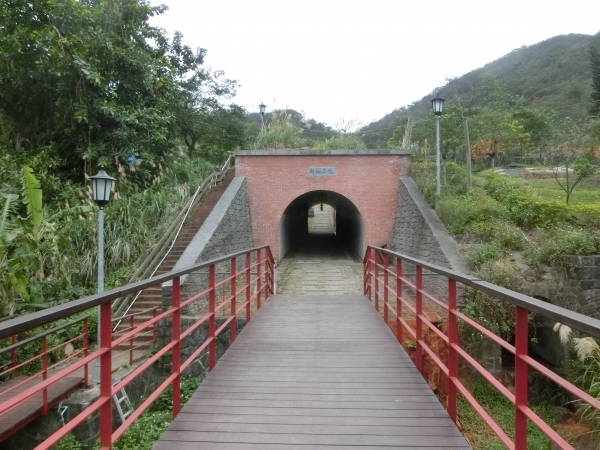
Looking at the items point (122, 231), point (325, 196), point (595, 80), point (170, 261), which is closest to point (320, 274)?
point (170, 261)

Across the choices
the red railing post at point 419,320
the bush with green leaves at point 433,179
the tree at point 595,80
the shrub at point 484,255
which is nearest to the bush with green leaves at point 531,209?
the bush with green leaves at point 433,179

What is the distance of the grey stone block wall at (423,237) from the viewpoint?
823cm

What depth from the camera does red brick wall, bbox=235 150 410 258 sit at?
41.4 ft

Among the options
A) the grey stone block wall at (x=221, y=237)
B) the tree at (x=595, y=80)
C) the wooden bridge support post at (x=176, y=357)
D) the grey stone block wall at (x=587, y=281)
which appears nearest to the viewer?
the wooden bridge support post at (x=176, y=357)

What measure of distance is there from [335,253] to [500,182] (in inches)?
285

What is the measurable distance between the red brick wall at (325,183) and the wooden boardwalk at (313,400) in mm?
8023

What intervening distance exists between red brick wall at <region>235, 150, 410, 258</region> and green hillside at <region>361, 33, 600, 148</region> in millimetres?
12591

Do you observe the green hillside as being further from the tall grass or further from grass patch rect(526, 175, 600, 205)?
the tall grass

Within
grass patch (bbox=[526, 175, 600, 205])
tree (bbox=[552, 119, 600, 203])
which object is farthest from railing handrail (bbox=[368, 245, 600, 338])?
tree (bbox=[552, 119, 600, 203])

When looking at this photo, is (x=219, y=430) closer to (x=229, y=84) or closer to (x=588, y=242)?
(x=588, y=242)

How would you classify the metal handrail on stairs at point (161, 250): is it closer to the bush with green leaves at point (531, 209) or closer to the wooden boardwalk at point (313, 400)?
the wooden boardwalk at point (313, 400)

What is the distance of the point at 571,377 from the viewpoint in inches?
251

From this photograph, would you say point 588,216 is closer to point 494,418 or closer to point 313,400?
point 494,418

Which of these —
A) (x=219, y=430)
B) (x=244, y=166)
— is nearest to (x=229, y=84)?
(x=244, y=166)
